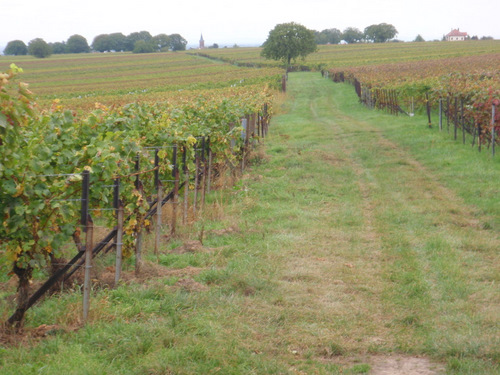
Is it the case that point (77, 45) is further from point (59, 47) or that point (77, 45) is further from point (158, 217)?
point (158, 217)

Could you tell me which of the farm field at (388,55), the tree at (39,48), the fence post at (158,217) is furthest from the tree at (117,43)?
the fence post at (158,217)

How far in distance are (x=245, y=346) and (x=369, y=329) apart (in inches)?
54.6

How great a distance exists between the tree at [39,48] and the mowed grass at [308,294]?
11845cm

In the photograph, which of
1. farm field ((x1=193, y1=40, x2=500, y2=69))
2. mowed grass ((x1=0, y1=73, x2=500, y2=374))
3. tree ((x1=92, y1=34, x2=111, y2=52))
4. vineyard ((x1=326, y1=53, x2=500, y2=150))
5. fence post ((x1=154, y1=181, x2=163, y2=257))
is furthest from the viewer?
tree ((x1=92, y1=34, x2=111, y2=52))

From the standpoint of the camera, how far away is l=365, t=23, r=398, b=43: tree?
15538 centimetres

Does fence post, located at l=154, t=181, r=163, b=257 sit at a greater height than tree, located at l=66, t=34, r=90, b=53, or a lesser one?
lesser

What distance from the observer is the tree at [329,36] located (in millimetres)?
175250

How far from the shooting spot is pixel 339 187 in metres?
13.2

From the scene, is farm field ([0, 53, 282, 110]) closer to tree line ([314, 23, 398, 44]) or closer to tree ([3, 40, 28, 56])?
tree ([3, 40, 28, 56])

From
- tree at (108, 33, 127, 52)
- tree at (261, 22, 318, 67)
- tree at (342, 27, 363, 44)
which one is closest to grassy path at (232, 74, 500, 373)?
tree at (261, 22, 318, 67)

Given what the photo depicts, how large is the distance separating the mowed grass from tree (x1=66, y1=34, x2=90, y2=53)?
16016 centimetres

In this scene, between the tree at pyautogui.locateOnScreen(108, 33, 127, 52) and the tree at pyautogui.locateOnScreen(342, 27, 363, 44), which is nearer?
the tree at pyautogui.locateOnScreen(108, 33, 127, 52)

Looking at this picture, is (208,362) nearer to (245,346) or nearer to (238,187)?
(245,346)

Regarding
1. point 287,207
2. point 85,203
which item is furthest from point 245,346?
point 287,207
